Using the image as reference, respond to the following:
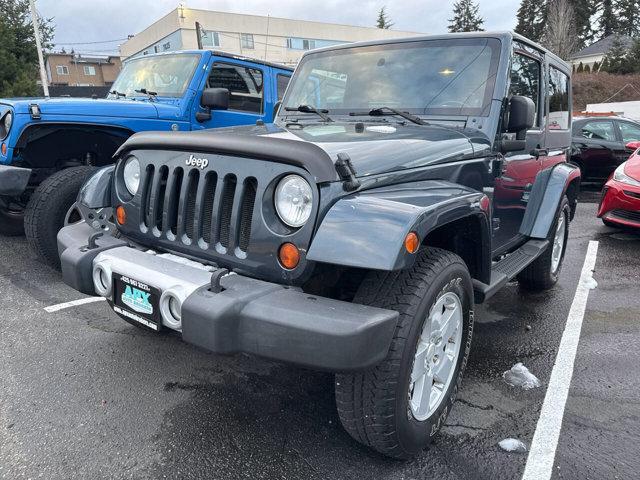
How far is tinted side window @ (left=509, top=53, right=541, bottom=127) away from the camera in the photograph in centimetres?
324

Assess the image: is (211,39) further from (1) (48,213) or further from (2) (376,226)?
(2) (376,226)

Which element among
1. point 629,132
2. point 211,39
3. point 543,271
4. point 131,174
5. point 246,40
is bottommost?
point 543,271

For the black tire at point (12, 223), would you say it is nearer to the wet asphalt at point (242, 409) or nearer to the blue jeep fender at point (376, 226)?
the wet asphalt at point (242, 409)

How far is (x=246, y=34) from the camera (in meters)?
41.5

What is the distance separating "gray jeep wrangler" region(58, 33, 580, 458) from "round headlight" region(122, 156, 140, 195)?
1cm

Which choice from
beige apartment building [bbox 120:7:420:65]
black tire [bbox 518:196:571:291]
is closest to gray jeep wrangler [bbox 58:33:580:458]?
black tire [bbox 518:196:571:291]

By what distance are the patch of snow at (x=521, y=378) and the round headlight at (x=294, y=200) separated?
175 centimetres

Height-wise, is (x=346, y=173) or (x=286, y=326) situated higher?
(x=346, y=173)

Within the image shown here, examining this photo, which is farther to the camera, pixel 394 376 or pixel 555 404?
pixel 555 404

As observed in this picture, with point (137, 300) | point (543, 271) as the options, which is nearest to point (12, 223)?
point (137, 300)

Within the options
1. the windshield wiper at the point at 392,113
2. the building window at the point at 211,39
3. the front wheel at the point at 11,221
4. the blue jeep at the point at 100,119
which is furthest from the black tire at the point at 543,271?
the building window at the point at 211,39

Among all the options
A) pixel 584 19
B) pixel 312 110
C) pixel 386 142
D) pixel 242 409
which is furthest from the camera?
pixel 584 19

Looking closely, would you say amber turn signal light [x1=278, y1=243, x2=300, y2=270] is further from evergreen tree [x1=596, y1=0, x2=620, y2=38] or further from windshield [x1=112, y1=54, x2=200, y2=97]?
evergreen tree [x1=596, y1=0, x2=620, y2=38]

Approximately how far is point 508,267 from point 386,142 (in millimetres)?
1371
